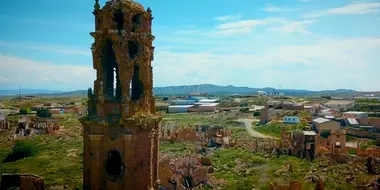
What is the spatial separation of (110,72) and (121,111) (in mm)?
2104

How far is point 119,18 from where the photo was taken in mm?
16359

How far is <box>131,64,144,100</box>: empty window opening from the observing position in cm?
1691

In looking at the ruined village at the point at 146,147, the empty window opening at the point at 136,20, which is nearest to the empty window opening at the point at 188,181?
the ruined village at the point at 146,147

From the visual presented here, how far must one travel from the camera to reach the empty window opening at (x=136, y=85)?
16.9 metres

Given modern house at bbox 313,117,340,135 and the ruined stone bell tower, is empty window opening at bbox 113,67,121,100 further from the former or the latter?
modern house at bbox 313,117,340,135

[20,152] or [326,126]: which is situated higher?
[326,126]

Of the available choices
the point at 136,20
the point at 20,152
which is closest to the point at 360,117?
A: the point at 20,152

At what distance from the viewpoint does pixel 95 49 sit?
16219 mm

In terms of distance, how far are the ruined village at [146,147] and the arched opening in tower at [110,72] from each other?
4 cm

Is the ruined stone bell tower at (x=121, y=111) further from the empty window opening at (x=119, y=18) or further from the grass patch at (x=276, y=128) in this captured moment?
the grass patch at (x=276, y=128)

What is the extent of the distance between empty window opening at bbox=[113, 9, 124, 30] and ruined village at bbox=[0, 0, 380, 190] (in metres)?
0.04

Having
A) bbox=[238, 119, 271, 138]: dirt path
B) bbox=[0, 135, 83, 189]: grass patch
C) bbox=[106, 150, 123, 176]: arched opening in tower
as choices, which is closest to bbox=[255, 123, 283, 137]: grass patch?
bbox=[238, 119, 271, 138]: dirt path

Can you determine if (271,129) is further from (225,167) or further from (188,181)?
(188,181)

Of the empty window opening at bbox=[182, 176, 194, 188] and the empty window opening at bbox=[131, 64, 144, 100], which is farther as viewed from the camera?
the empty window opening at bbox=[182, 176, 194, 188]
